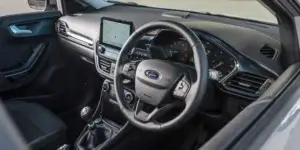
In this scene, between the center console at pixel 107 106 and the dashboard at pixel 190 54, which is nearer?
the dashboard at pixel 190 54

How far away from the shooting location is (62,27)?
3.16 m

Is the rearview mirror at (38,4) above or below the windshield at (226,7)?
below

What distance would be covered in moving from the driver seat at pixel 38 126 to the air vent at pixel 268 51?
1201 mm

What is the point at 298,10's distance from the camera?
1804 mm

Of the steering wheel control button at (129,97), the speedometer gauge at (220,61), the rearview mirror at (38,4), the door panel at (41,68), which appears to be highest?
the speedometer gauge at (220,61)

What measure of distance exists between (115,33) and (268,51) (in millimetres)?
890

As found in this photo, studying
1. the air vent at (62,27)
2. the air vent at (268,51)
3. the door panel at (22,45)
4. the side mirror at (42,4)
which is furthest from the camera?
the side mirror at (42,4)

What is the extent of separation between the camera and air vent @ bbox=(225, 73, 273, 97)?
1.94 meters

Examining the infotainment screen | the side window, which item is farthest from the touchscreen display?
the side window

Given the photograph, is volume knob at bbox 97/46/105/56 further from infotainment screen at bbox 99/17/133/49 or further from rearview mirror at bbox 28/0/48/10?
rearview mirror at bbox 28/0/48/10

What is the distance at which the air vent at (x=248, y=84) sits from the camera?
6.35ft

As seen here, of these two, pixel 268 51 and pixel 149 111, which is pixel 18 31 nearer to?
pixel 149 111

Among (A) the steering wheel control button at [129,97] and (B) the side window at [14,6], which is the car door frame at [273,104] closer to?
(A) the steering wheel control button at [129,97]

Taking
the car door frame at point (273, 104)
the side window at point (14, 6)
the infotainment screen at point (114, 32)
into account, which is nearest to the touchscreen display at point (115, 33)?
the infotainment screen at point (114, 32)
